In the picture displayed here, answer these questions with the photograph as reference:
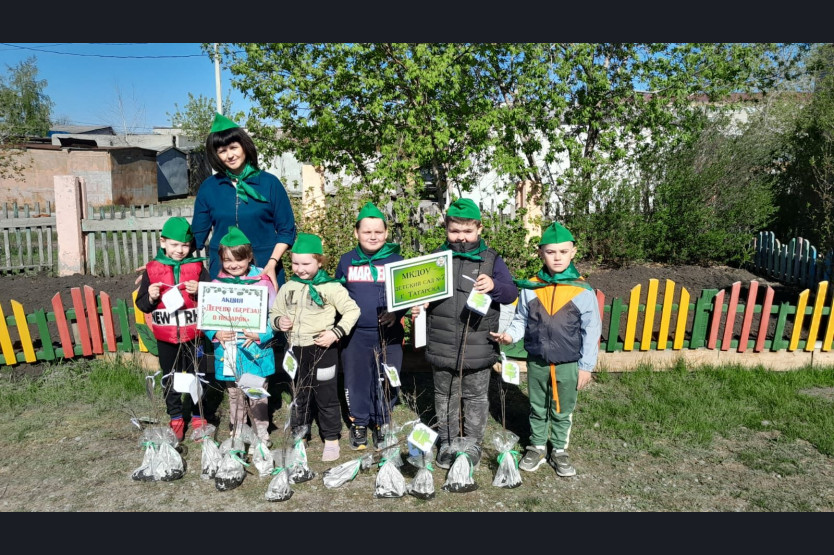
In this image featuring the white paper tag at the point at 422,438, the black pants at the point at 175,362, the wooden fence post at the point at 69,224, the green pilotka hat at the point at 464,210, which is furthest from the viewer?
the wooden fence post at the point at 69,224

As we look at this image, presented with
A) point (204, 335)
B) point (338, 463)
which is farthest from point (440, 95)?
point (338, 463)

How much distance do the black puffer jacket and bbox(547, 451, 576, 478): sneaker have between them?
78cm

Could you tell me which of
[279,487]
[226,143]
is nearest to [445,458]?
[279,487]

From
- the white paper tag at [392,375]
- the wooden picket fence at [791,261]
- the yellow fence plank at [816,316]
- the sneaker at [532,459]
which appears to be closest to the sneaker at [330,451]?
the white paper tag at [392,375]

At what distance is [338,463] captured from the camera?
12.8 ft

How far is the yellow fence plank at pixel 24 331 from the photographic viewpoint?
17.4 ft

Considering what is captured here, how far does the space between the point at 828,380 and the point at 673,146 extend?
5444mm

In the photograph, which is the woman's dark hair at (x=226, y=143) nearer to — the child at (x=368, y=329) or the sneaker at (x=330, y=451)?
the child at (x=368, y=329)

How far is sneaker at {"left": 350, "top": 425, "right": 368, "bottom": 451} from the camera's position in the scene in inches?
161

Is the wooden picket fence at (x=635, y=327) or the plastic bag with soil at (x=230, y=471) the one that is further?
the wooden picket fence at (x=635, y=327)

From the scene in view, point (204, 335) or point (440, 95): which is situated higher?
point (440, 95)

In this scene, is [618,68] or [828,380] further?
[618,68]

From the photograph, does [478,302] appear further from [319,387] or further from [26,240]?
[26,240]

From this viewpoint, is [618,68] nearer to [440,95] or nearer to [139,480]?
[440,95]
